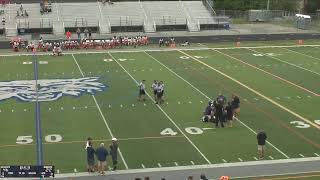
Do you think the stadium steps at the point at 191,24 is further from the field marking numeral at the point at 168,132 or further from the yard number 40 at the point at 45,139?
the yard number 40 at the point at 45,139

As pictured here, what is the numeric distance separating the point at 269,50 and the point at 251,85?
13.7m

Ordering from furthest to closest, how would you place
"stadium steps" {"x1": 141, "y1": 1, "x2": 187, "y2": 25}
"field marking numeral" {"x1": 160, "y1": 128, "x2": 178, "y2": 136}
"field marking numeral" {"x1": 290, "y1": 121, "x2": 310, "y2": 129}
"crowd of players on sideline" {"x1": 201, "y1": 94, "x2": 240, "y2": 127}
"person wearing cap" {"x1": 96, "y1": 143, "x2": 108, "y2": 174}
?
1. "stadium steps" {"x1": 141, "y1": 1, "x2": 187, "y2": 25}
2. "field marking numeral" {"x1": 290, "y1": 121, "x2": 310, "y2": 129}
3. "crowd of players on sideline" {"x1": 201, "y1": 94, "x2": 240, "y2": 127}
4. "field marking numeral" {"x1": 160, "y1": 128, "x2": 178, "y2": 136}
5. "person wearing cap" {"x1": 96, "y1": 143, "x2": 108, "y2": 174}

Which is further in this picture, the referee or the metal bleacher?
the metal bleacher

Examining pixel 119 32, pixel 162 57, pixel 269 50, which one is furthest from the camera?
pixel 119 32

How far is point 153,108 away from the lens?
23969 millimetres

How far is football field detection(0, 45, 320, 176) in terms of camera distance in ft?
60.1

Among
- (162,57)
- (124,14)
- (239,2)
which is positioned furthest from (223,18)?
(162,57)

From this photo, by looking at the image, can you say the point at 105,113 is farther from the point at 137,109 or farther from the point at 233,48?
the point at 233,48

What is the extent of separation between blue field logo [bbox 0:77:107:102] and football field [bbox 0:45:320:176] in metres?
0.05

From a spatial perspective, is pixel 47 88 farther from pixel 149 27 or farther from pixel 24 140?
pixel 149 27

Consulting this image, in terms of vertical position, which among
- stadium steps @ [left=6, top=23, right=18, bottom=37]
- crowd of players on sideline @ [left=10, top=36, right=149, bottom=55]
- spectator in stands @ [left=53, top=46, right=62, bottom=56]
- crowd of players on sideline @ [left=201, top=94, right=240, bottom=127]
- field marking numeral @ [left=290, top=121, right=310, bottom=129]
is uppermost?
stadium steps @ [left=6, top=23, right=18, bottom=37]

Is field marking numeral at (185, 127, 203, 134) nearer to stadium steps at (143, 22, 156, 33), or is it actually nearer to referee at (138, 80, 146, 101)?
referee at (138, 80, 146, 101)

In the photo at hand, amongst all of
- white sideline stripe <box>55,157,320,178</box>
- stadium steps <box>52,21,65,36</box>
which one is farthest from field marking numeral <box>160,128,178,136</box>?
stadium steps <box>52,21,65,36</box>

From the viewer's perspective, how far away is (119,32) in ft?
179
